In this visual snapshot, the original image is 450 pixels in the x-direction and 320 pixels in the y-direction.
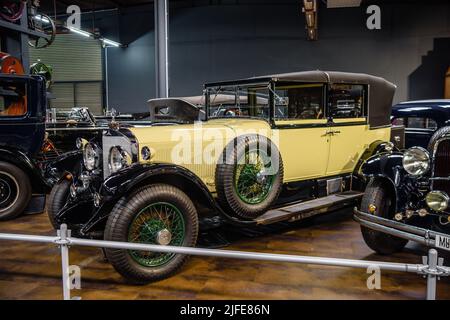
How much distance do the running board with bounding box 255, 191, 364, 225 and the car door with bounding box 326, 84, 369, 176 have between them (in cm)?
33

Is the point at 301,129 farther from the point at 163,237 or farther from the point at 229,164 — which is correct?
the point at 163,237

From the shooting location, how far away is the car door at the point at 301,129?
146 inches

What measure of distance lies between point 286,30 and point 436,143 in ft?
32.9

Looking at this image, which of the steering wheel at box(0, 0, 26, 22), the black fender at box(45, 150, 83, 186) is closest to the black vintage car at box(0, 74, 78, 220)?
the black fender at box(45, 150, 83, 186)

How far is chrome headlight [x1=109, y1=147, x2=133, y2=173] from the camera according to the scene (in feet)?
9.78

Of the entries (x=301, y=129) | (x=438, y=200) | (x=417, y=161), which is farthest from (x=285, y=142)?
(x=438, y=200)

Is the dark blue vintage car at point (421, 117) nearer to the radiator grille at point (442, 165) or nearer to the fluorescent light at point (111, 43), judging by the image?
the radiator grille at point (442, 165)

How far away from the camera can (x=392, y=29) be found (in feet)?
37.4

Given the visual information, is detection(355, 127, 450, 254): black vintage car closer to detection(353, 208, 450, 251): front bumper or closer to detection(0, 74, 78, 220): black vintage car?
detection(353, 208, 450, 251): front bumper

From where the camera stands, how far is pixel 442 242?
242cm

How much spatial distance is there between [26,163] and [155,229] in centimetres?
268

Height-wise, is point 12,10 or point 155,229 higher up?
point 12,10

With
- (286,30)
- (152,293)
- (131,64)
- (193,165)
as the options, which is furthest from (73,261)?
(131,64)
